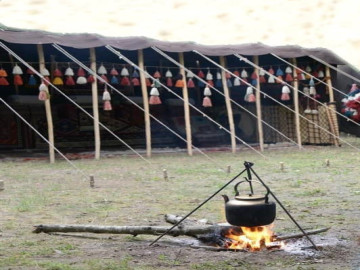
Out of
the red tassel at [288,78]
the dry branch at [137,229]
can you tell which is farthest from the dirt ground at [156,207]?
the red tassel at [288,78]

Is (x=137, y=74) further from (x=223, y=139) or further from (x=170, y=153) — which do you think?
(x=223, y=139)

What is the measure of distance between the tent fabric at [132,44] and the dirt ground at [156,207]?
99.7 inches

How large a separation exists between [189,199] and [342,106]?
11.7 m

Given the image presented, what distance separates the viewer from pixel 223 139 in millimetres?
16359

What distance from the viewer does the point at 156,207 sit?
6199mm

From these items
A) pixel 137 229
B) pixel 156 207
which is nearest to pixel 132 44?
pixel 156 207

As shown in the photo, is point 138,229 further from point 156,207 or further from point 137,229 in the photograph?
point 156,207

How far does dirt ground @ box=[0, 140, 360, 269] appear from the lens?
3.88 metres

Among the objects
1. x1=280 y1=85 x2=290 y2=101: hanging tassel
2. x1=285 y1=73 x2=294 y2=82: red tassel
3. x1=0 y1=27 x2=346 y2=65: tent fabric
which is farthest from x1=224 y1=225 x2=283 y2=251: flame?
x1=285 y1=73 x2=294 y2=82: red tassel

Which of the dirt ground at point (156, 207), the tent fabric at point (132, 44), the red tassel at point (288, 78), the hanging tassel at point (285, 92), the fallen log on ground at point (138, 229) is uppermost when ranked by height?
the tent fabric at point (132, 44)

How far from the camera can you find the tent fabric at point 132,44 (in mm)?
11188

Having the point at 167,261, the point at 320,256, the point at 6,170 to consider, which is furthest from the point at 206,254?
the point at 6,170

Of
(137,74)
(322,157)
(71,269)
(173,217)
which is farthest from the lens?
(137,74)

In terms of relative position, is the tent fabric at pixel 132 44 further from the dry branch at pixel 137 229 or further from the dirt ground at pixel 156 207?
the dry branch at pixel 137 229
